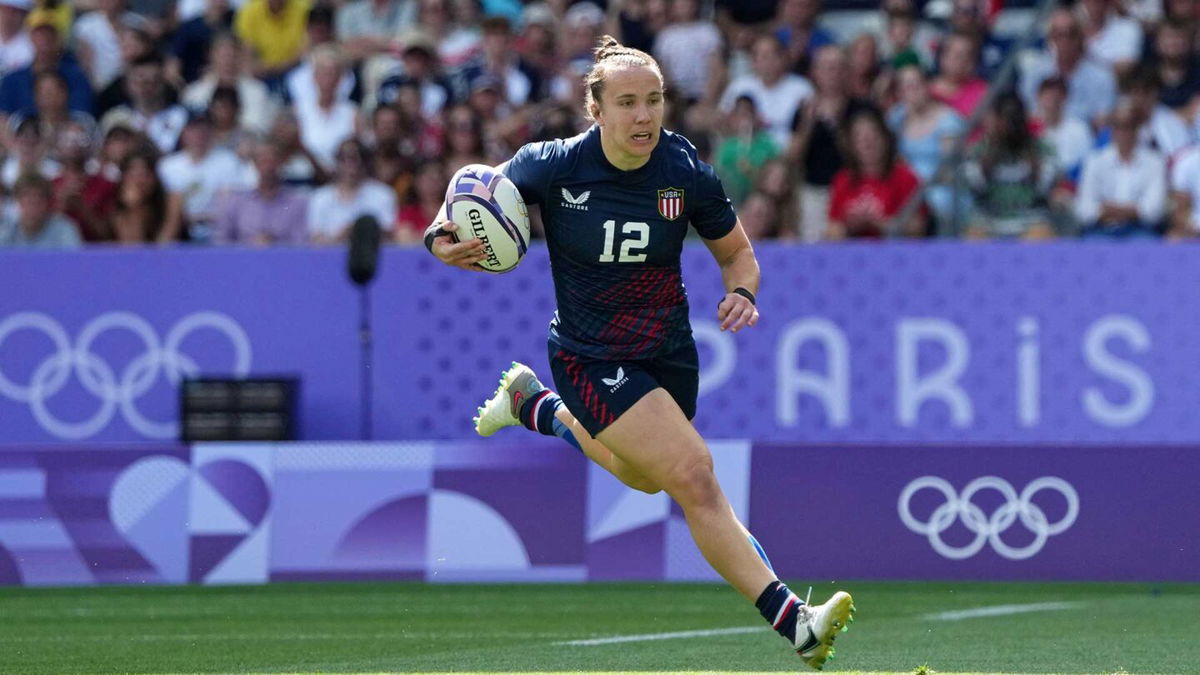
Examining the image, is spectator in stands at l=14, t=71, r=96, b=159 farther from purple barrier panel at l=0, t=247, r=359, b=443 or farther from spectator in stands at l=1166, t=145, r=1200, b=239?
spectator in stands at l=1166, t=145, r=1200, b=239

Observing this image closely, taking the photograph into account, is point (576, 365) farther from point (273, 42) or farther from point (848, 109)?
point (273, 42)

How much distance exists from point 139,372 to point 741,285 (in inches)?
296

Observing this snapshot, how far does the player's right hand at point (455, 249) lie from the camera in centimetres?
694

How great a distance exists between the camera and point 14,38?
16.4 metres

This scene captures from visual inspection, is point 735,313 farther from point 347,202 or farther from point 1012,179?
point 347,202

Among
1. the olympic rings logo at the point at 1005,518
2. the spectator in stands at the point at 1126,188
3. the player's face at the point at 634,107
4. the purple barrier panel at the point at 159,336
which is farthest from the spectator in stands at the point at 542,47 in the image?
the player's face at the point at 634,107

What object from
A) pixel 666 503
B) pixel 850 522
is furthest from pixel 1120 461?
pixel 666 503

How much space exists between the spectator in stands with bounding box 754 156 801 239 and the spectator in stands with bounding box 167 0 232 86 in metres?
5.34

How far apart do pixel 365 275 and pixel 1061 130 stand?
5018 millimetres

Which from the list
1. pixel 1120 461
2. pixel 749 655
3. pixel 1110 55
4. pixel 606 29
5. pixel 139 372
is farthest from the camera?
pixel 606 29

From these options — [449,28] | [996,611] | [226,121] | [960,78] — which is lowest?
[996,611]

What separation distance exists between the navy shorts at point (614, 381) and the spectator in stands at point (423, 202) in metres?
6.62

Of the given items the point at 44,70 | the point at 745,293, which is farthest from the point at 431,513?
the point at 44,70

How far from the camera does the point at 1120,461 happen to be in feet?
35.8
